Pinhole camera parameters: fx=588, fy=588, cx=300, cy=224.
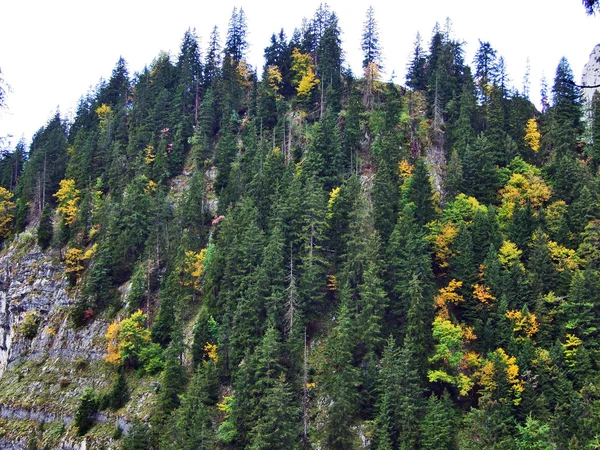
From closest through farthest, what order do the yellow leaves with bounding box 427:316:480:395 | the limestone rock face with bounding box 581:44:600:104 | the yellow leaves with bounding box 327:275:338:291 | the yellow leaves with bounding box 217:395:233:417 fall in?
1. the yellow leaves with bounding box 427:316:480:395
2. the yellow leaves with bounding box 217:395:233:417
3. the yellow leaves with bounding box 327:275:338:291
4. the limestone rock face with bounding box 581:44:600:104

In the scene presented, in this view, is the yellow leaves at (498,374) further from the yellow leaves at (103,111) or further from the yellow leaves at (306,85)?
the yellow leaves at (103,111)

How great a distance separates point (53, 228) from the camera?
86500 millimetres

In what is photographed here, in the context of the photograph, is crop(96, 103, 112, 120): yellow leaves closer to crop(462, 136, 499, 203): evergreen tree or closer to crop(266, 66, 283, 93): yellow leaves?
crop(266, 66, 283, 93): yellow leaves

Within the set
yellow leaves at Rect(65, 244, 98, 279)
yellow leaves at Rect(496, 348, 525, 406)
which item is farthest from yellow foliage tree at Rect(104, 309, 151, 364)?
yellow leaves at Rect(496, 348, 525, 406)

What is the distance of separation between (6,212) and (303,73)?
5101cm

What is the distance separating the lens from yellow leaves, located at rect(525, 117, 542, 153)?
235ft

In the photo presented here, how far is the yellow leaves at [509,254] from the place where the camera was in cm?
5462

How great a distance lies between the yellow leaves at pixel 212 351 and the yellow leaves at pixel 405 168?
1080 inches

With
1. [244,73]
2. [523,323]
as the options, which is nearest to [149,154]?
[244,73]

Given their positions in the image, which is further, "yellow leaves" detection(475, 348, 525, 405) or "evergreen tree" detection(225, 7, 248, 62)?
"evergreen tree" detection(225, 7, 248, 62)

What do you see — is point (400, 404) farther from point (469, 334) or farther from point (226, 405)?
point (226, 405)

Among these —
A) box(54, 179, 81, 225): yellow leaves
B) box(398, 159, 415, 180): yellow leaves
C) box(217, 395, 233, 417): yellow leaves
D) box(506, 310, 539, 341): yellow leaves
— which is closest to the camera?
box(506, 310, 539, 341): yellow leaves

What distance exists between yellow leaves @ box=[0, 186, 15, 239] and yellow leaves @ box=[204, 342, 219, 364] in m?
50.1

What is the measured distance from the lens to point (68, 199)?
3474 inches
